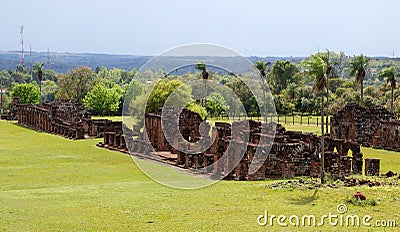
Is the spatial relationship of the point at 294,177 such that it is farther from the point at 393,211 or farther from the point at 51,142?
the point at 51,142

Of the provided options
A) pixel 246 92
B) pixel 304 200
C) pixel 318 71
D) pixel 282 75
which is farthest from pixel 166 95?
pixel 282 75

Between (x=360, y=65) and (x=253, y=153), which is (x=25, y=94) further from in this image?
(x=253, y=153)

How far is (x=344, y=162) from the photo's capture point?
35.9 m

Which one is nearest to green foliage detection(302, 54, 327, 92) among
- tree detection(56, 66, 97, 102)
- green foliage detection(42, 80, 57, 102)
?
tree detection(56, 66, 97, 102)

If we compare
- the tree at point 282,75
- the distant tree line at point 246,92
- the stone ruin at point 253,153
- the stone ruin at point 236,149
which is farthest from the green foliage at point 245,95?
the stone ruin at point 253,153

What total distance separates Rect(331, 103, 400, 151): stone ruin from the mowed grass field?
1527cm

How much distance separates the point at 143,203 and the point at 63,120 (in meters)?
48.3

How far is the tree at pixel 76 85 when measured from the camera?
117250mm

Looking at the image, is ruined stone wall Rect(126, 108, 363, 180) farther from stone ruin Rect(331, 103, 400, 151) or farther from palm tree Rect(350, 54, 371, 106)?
palm tree Rect(350, 54, 371, 106)

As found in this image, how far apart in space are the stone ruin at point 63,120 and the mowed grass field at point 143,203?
25.0 m

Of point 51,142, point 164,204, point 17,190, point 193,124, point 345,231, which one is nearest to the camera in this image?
point 345,231

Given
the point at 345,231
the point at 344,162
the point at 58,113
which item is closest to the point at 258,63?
the point at 58,113

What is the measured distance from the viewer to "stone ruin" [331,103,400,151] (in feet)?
176

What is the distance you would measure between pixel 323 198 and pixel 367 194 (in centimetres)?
196
